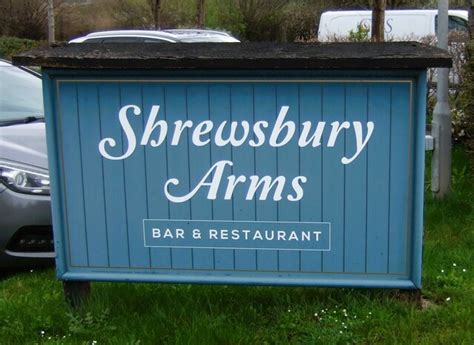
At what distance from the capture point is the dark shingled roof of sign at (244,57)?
321 centimetres

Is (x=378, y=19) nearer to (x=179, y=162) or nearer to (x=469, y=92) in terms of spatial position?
(x=469, y=92)

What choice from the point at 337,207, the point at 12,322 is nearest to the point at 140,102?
the point at 337,207

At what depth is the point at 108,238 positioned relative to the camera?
362 cm

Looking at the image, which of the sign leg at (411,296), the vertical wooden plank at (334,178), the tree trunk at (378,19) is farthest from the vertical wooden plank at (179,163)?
the tree trunk at (378,19)

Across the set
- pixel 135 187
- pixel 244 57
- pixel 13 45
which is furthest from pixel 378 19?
pixel 13 45

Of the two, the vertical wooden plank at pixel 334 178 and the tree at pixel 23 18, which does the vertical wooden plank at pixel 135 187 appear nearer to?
the vertical wooden plank at pixel 334 178

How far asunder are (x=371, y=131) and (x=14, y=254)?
97.4 inches

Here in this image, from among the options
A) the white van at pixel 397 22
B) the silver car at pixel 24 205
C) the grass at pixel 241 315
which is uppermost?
the white van at pixel 397 22

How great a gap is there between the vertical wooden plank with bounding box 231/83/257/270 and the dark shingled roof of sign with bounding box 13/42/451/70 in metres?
0.17

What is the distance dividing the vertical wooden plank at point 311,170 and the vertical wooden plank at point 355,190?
14cm

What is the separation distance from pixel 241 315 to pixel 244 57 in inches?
54.8

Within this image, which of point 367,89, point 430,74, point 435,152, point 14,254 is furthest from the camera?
point 430,74

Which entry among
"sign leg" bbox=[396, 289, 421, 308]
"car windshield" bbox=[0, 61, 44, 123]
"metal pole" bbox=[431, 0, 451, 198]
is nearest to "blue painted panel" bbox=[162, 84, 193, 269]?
"sign leg" bbox=[396, 289, 421, 308]

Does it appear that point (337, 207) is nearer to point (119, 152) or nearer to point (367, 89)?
point (367, 89)
